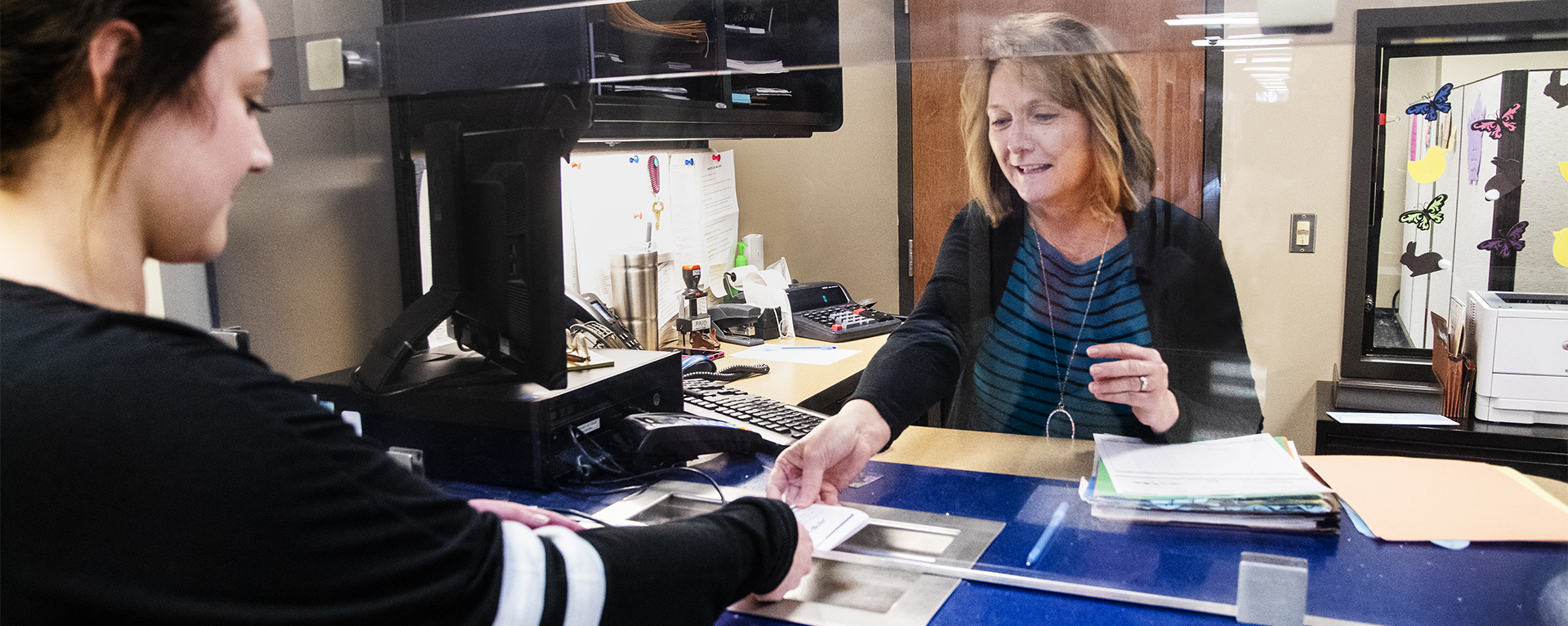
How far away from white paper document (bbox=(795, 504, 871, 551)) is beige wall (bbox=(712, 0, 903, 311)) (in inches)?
10.0

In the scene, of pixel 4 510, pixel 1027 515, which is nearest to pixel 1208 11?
pixel 1027 515

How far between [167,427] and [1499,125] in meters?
1.02

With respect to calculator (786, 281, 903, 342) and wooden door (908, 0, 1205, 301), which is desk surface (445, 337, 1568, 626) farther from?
wooden door (908, 0, 1205, 301)

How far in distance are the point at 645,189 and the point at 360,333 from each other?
1.65ft

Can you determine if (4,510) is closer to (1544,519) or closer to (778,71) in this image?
(778,71)

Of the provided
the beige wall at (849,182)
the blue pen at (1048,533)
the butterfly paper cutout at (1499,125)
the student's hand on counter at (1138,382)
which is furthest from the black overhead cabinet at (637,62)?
the butterfly paper cutout at (1499,125)

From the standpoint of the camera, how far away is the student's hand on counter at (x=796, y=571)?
0.89 m

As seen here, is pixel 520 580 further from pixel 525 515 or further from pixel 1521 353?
pixel 1521 353

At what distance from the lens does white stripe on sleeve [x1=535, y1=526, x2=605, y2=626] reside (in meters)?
0.67

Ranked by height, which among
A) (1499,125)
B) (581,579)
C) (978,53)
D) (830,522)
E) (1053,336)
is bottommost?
(830,522)

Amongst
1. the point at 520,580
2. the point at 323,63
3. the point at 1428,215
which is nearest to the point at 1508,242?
the point at 1428,215

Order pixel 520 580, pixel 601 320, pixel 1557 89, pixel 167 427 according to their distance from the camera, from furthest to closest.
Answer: pixel 601 320 → pixel 1557 89 → pixel 520 580 → pixel 167 427

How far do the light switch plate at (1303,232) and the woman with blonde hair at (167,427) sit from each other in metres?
0.71

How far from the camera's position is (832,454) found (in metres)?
1.15
